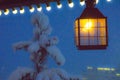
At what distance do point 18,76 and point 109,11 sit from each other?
473cm

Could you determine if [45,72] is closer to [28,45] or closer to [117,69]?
[28,45]

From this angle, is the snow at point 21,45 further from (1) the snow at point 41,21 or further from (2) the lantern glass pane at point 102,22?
(2) the lantern glass pane at point 102,22

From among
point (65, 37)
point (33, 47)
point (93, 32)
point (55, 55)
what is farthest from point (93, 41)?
point (65, 37)

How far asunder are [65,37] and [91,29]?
14.1ft

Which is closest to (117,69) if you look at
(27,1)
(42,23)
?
(27,1)

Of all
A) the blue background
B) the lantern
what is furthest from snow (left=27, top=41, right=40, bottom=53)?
the blue background

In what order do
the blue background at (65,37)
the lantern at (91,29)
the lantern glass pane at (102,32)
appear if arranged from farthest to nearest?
1. the blue background at (65,37)
2. the lantern glass pane at (102,32)
3. the lantern at (91,29)

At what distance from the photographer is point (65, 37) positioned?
680cm

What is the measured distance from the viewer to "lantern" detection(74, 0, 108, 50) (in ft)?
7.76

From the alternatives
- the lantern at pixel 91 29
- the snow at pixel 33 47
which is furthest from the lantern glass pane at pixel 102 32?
the snow at pixel 33 47

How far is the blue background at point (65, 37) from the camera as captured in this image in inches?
248

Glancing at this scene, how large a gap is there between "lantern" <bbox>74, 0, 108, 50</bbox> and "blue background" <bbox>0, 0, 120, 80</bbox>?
358 cm

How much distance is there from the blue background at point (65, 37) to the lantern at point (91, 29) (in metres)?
3.58

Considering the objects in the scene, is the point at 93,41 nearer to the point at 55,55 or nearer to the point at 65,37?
the point at 55,55
